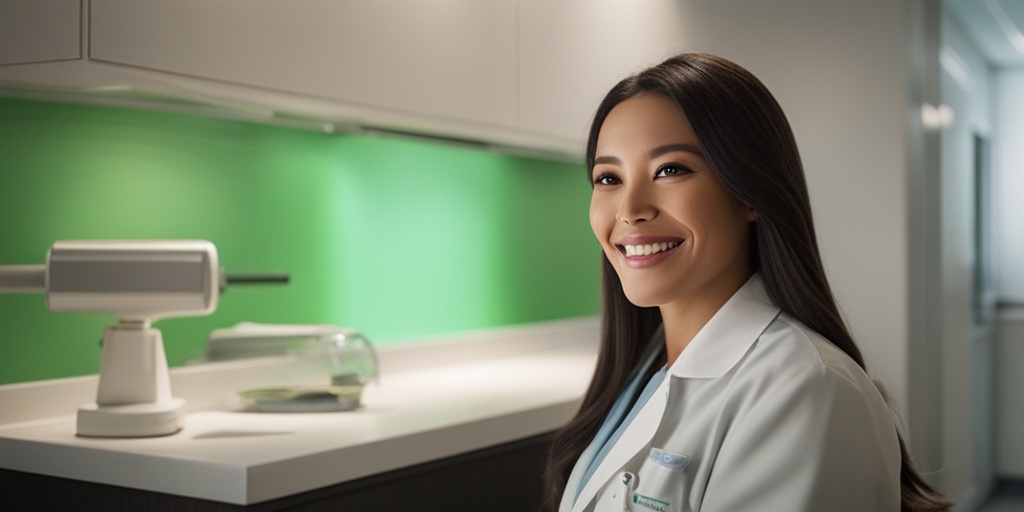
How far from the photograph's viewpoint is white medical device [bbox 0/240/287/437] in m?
1.93

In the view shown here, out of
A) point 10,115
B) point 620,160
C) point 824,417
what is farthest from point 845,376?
point 10,115

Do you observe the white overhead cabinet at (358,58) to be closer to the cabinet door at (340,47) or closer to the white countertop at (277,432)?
the cabinet door at (340,47)

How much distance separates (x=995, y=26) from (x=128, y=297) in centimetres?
267

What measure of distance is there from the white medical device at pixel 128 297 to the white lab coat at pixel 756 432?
3.08 feet

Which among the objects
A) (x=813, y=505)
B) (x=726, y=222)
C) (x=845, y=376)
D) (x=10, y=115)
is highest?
(x=10, y=115)

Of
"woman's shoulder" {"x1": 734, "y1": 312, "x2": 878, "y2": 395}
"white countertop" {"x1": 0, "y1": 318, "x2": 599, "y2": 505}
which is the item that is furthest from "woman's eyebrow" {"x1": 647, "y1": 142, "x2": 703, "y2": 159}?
"white countertop" {"x1": 0, "y1": 318, "x2": 599, "y2": 505}

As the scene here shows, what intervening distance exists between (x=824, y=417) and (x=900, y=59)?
6.75 ft

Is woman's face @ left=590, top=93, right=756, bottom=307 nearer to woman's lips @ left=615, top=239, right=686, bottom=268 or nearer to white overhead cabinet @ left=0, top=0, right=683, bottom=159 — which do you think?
woman's lips @ left=615, top=239, right=686, bottom=268

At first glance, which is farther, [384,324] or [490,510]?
[384,324]

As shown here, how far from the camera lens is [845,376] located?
3.81ft

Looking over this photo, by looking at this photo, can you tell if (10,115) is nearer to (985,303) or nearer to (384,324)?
(384,324)

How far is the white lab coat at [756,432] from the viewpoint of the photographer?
111 centimetres

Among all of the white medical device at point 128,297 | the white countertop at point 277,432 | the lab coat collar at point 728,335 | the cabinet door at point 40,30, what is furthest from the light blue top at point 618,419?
the cabinet door at point 40,30

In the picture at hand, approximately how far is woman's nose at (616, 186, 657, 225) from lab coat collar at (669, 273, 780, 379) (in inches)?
5.9
